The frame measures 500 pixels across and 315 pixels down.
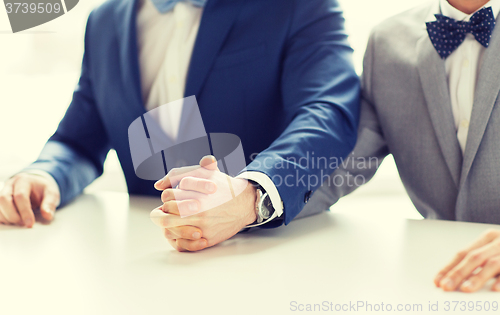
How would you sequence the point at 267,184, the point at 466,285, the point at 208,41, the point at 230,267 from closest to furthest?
the point at 466,285 → the point at 230,267 → the point at 267,184 → the point at 208,41

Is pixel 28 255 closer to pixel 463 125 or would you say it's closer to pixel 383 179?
pixel 463 125

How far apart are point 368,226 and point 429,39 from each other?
55 cm

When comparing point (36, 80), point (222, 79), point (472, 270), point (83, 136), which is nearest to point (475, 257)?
point (472, 270)

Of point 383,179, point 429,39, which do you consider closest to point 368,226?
point 429,39

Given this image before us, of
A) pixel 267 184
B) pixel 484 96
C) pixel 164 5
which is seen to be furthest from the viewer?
pixel 164 5

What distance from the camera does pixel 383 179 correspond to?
2324mm

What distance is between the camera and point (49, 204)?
109cm

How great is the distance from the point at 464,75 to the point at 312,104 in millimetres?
413

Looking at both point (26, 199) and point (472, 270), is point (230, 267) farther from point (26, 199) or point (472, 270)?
point (26, 199)

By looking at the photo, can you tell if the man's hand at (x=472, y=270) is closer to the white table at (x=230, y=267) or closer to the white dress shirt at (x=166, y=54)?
the white table at (x=230, y=267)

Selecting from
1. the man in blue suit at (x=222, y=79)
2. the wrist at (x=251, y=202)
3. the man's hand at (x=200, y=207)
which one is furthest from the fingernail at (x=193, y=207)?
the man in blue suit at (x=222, y=79)

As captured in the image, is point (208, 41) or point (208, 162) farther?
point (208, 41)

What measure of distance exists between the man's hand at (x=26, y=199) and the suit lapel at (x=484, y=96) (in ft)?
3.39

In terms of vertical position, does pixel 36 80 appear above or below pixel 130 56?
below
